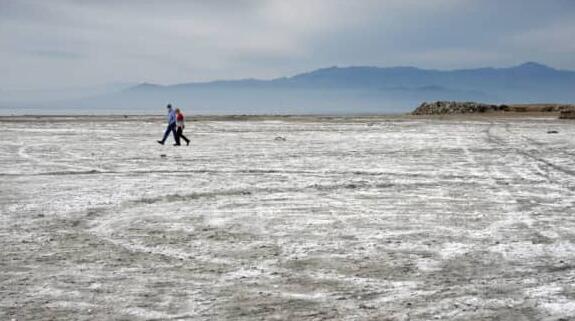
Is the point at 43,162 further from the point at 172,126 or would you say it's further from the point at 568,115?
the point at 568,115

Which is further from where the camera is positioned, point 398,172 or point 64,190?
point 398,172

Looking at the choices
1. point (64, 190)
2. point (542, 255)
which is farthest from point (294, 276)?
point (64, 190)

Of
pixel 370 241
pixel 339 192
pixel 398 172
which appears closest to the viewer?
pixel 370 241

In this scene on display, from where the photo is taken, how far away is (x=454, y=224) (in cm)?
1052

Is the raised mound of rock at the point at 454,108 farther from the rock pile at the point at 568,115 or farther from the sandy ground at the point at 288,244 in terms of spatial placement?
the sandy ground at the point at 288,244

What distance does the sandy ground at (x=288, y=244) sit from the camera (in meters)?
6.45

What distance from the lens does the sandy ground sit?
21.1 ft

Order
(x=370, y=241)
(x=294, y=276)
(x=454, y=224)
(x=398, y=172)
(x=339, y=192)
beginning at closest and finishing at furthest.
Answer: (x=294, y=276), (x=370, y=241), (x=454, y=224), (x=339, y=192), (x=398, y=172)

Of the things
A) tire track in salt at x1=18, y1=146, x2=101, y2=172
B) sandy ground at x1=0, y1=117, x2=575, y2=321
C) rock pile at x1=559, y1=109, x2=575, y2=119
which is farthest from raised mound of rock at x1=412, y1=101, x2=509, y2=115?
sandy ground at x1=0, y1=117, x2=575, y2=321

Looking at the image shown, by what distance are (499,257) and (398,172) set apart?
385 inches

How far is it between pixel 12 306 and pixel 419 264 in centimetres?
465

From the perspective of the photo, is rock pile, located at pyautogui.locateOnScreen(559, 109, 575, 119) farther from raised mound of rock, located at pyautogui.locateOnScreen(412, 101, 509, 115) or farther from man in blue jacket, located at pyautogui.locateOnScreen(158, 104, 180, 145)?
man in blue jacket, located at pyautogui.locateOnScreen(158, 104, 180, 145)

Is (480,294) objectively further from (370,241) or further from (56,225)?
(56,225)

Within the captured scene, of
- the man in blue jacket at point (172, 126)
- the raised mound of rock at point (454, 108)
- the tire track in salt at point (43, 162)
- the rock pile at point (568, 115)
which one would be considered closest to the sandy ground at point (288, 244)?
the tire track in salt at point (43, 162)
